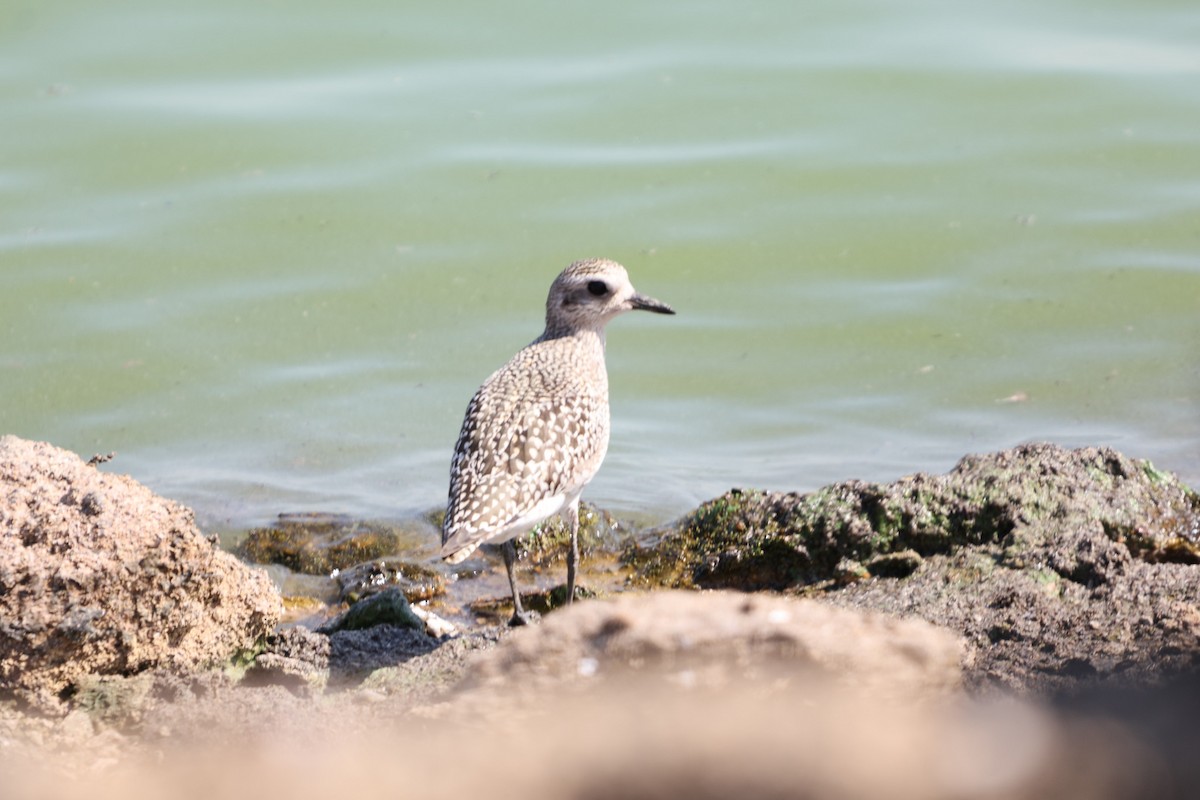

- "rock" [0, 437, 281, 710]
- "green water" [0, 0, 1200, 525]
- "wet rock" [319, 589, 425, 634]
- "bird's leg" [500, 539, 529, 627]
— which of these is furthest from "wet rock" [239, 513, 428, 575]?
"rock" [0, 437, 281, 710]

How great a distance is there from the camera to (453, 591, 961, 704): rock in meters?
2.39

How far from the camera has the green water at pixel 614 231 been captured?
29.2 ft

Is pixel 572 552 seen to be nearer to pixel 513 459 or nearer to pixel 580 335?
pixel 513 459

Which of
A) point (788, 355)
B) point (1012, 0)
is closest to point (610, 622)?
point (788, 355)

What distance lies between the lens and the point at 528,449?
19.6 ft

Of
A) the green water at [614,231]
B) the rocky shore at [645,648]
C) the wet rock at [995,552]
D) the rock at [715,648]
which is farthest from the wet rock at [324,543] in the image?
the rock at [715,648]

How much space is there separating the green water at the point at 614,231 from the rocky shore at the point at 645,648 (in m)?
1.73

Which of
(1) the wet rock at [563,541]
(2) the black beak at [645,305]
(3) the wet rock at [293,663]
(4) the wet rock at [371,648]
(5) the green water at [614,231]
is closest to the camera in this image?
(3) the wet rock at [293,663]

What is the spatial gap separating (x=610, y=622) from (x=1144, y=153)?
10.5 meters

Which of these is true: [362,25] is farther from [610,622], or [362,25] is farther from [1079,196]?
[610,622]

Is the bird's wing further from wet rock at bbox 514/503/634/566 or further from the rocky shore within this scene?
wet rock at bbox 514/503/634/566

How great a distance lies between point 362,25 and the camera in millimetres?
13875

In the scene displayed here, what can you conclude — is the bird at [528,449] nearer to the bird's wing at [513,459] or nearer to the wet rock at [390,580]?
the bird's wing at [513,459]

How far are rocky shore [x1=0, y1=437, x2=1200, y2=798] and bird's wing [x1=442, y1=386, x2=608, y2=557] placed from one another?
1.38 ft
